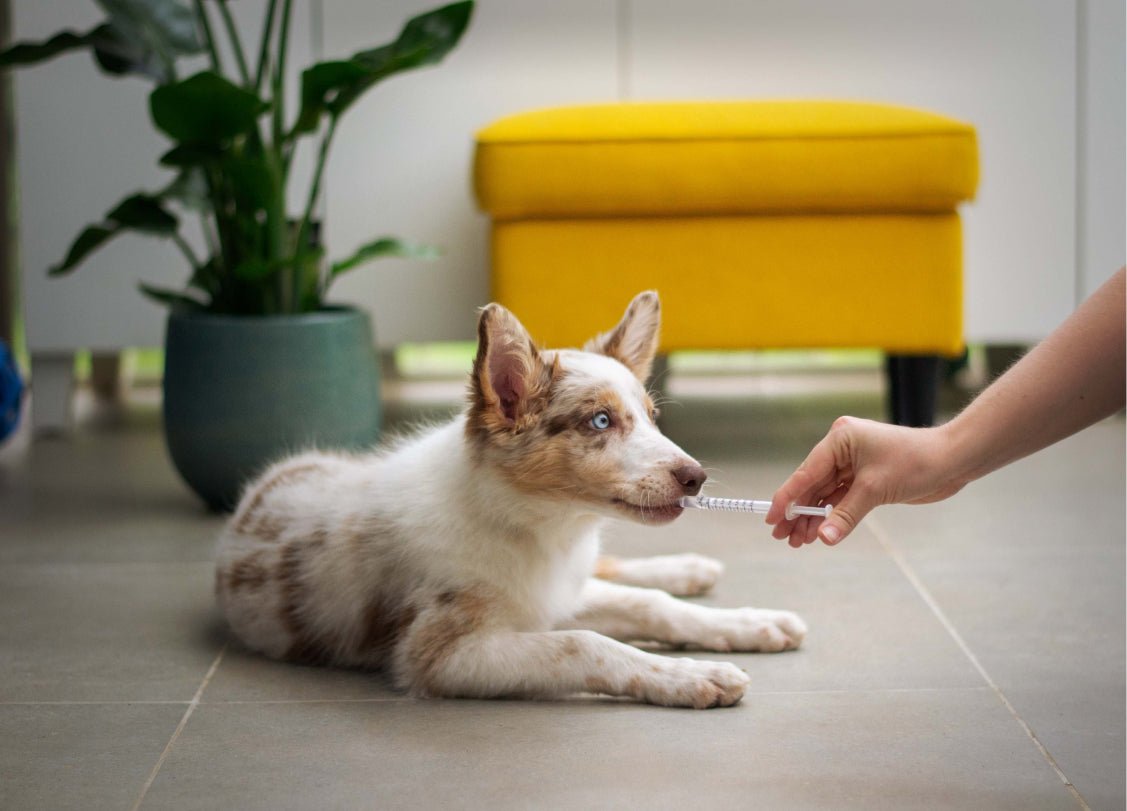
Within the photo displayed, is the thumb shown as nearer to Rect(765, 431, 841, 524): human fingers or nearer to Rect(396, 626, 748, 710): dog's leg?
Rect(765, 431, 841, 524): human fingers

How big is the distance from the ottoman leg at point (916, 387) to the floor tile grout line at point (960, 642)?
66 centimetres

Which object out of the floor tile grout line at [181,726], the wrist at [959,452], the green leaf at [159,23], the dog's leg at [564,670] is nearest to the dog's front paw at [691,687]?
the dog's leg at [564,670]

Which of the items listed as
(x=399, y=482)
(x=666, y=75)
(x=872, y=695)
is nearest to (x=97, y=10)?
(x=666, y=75)

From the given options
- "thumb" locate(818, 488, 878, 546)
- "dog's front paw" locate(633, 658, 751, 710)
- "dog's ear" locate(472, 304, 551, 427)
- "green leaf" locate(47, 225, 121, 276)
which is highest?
"green leaf" locate(47, 225, 121, 276)

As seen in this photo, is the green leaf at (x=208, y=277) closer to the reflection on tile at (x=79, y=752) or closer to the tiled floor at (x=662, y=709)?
the tiled floor at (x=662, y=709)

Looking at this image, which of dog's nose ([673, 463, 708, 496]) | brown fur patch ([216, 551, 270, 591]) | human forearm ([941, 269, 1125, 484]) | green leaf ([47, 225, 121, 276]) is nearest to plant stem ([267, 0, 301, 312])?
green leaf ([47, 225, 121, 276])

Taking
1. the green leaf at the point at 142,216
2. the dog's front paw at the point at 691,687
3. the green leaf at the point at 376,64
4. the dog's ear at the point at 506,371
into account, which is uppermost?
the green leaf at the point at 376,64

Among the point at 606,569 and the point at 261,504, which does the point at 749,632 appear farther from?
the point at 261,504

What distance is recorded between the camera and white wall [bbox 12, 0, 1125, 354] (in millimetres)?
3924

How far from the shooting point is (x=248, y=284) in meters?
3.06

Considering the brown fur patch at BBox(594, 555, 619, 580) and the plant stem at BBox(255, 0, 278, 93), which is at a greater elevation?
the plant stem at BBox(255, 0, 278, 93)

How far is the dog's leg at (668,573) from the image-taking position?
2393 millimetres

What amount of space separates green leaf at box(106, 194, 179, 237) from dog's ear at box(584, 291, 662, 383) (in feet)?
4.29

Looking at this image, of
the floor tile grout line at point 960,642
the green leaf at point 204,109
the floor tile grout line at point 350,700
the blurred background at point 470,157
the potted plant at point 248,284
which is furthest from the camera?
the blurred background at point 470,157
